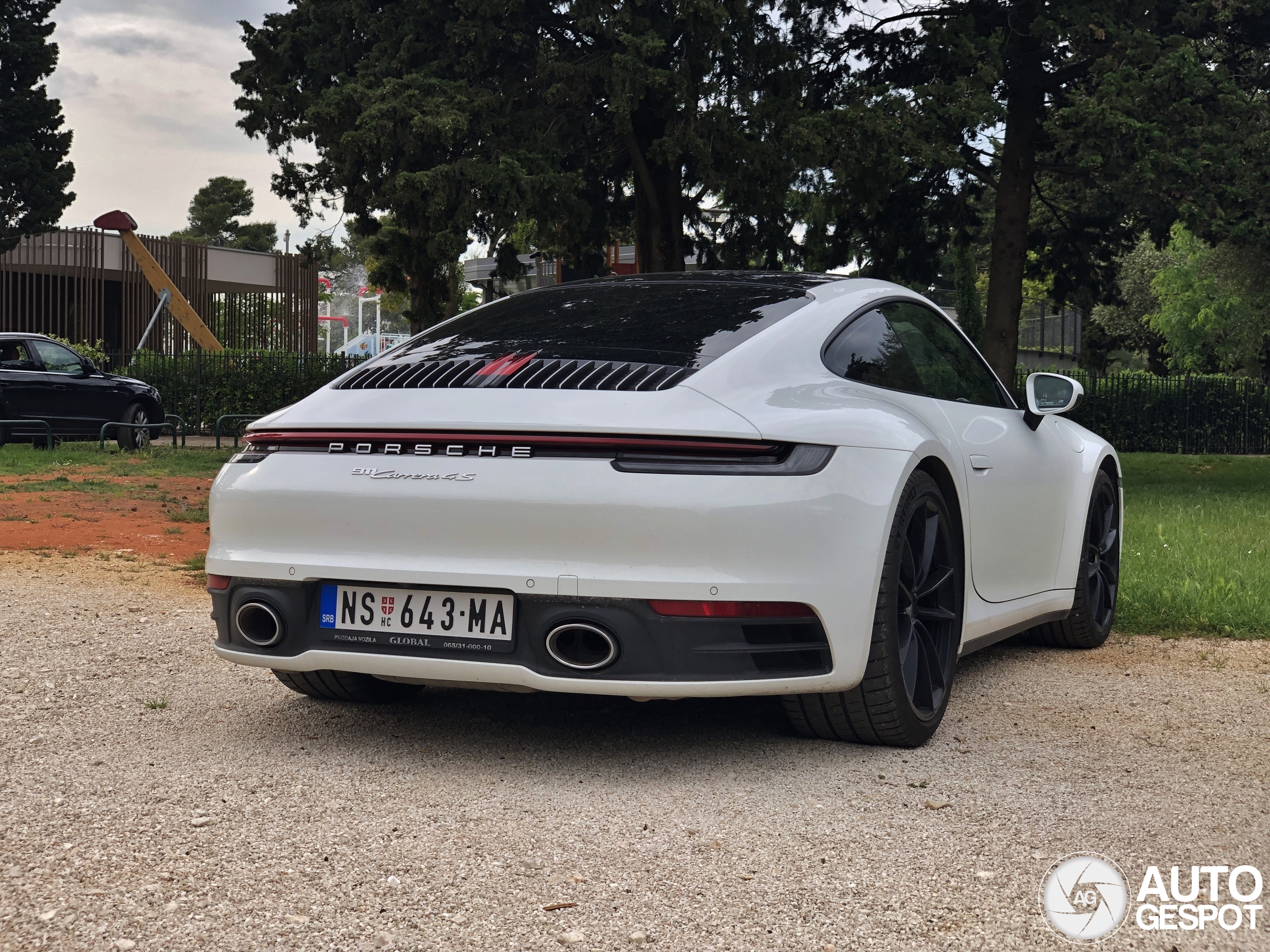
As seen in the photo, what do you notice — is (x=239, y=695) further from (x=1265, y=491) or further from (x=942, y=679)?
(x=1265, y=491)

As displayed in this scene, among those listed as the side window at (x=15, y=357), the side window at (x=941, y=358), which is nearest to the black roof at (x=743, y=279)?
the side window at (x=941, y=358)

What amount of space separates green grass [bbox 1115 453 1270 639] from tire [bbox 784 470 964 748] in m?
2.59

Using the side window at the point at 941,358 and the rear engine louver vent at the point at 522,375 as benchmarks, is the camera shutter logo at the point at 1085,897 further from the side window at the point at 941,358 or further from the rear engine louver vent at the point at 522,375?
the side window at the point at 941,358

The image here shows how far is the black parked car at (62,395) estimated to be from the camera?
63.2 ft

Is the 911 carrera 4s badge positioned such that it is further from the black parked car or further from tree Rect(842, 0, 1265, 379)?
the black parked car

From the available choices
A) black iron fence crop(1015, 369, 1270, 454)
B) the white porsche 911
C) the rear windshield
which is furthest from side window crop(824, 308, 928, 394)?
black iron fence crop(1015, 369, 1270, 454)

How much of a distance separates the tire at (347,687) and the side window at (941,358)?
6.94 feet

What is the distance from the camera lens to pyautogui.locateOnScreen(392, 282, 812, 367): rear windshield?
4.08 meters

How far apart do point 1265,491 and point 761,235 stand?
7858 millimetres

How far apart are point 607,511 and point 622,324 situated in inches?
38.6

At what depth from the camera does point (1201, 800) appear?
3670 mm

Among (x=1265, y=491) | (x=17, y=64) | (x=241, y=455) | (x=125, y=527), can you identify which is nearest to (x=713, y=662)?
(x=241, y=455)

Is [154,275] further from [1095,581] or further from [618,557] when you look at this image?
[618,557]

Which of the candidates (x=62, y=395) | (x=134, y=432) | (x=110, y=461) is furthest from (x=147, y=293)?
(x=110, y=461)
